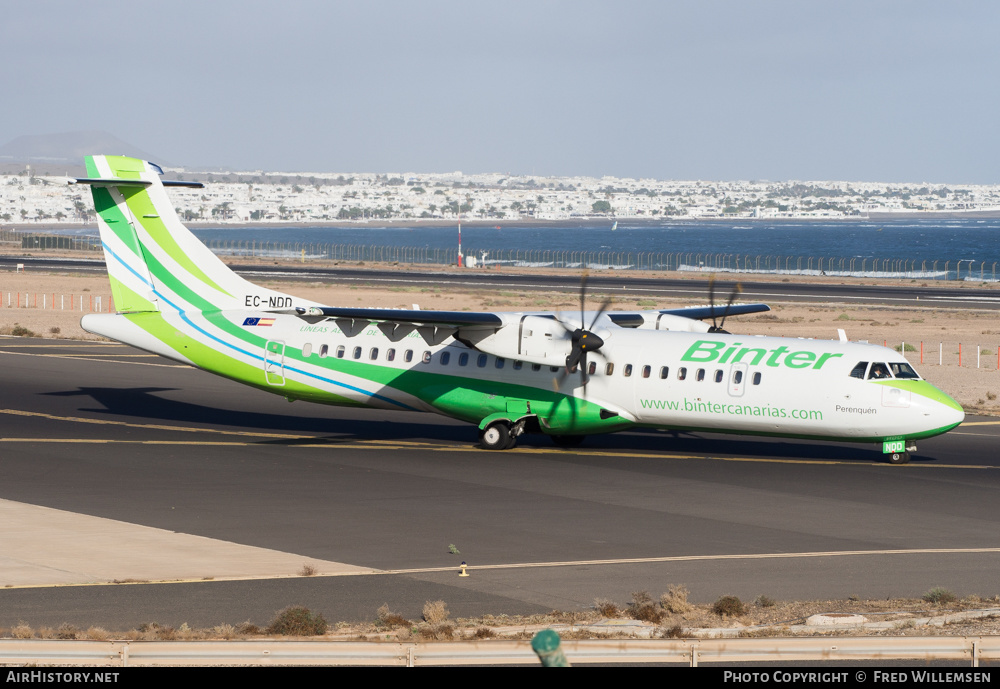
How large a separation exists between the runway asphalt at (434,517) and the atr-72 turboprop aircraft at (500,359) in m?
1.25

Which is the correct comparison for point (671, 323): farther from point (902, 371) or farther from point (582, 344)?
point (902, 371)

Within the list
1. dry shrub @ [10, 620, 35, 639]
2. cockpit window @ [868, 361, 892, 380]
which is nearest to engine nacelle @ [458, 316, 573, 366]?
cockpit window @ [868, 361, 892, 380]

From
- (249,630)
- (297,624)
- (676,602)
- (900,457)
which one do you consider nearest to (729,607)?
(676,602)

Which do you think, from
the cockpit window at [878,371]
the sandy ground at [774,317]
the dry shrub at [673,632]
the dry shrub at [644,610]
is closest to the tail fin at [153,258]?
the cockpit window at [878,371]

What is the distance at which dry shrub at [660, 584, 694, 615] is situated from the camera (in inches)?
624

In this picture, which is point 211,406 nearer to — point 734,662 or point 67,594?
point 67,594

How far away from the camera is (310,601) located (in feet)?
54.8

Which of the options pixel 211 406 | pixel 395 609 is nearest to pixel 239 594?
pixel 395 609

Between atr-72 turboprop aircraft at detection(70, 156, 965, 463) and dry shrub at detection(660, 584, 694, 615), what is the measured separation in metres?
12.7

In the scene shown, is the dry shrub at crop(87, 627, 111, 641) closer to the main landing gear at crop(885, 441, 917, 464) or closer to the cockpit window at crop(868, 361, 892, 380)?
the cockpit window at crop(868, 361, 892, 380)

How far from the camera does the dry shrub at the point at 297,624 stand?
1450 centimetres

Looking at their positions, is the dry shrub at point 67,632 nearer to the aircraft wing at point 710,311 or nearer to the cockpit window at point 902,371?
the cockpit window at point 902,371

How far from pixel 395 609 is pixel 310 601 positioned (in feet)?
4.35

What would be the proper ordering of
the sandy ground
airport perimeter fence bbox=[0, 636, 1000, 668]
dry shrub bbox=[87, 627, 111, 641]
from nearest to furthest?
airport perimeter fence bbox=[0, 636, 1000, 668], dry shrub bbox=[87, 627, 111, 641], the sandy ground
